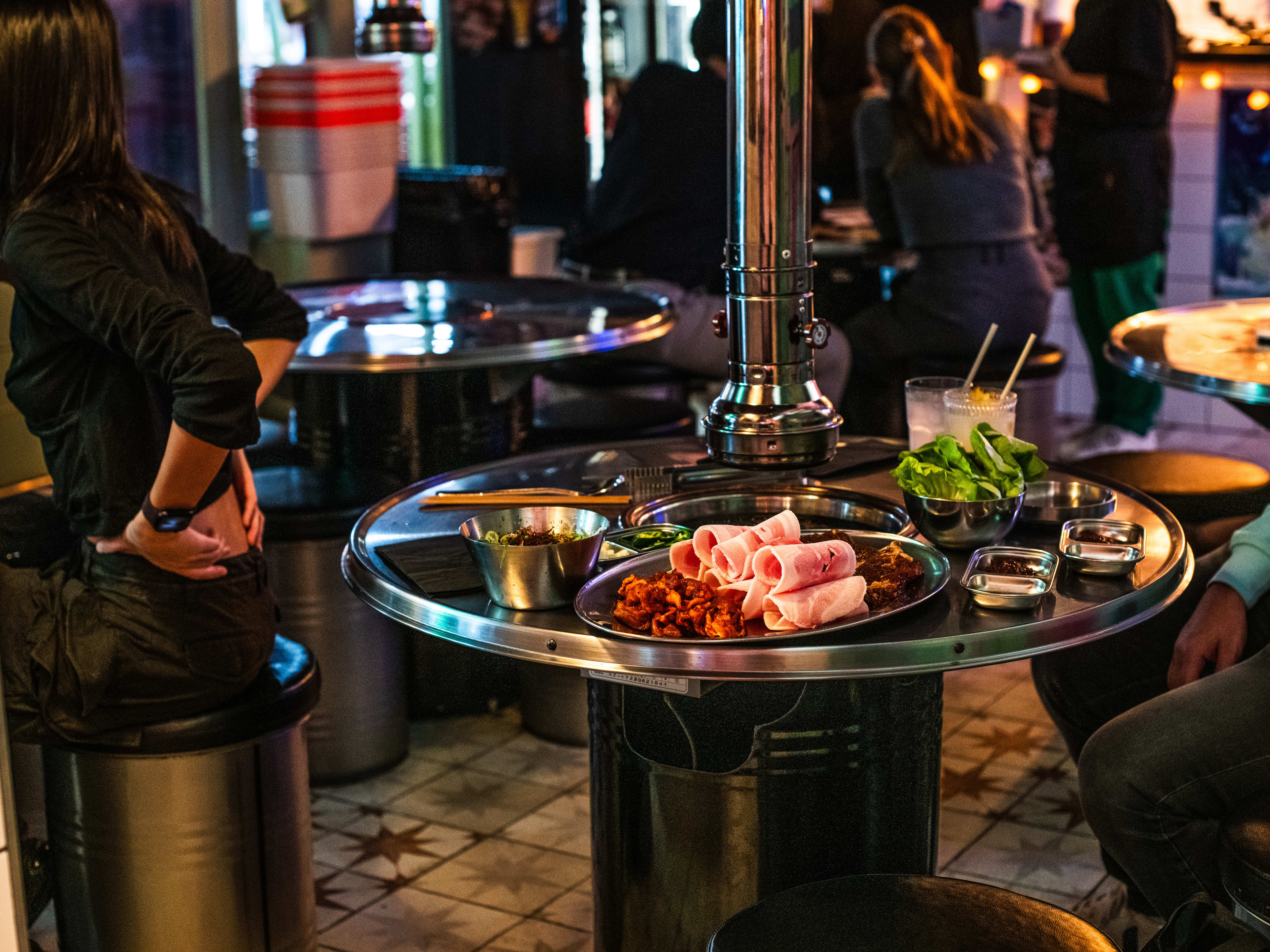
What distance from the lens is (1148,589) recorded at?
173 centimetres

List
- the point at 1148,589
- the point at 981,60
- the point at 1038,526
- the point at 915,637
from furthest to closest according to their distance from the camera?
the point at 981,60 < the point at 1038,526 < the point at 1148,589 < the point at 915,637

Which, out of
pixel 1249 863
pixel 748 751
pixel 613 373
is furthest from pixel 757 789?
pixel 613 373

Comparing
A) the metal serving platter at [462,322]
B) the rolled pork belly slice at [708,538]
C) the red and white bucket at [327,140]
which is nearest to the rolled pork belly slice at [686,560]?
the rolled pork belly slice at [708,538]

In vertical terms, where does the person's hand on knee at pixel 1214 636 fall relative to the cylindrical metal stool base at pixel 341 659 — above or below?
above

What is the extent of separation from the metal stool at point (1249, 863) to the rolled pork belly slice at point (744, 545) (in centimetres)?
64

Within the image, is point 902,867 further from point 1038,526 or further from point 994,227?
point 994,227

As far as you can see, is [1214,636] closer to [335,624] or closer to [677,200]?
[335,624]

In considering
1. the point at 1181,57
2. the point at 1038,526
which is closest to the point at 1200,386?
the point at 1038,526

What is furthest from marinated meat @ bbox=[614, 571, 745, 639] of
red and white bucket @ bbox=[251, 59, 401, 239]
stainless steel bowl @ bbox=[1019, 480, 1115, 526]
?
red and white bucket @ bbox=[251, 59, 401, 239]

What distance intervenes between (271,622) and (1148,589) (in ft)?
4.35

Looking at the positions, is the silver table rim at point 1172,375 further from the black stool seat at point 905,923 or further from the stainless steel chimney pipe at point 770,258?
the black stool seat at point 905,923

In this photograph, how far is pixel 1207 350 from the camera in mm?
3320

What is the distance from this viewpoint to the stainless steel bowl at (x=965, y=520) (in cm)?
185

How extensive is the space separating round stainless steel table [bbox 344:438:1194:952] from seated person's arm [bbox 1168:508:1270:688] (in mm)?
200
